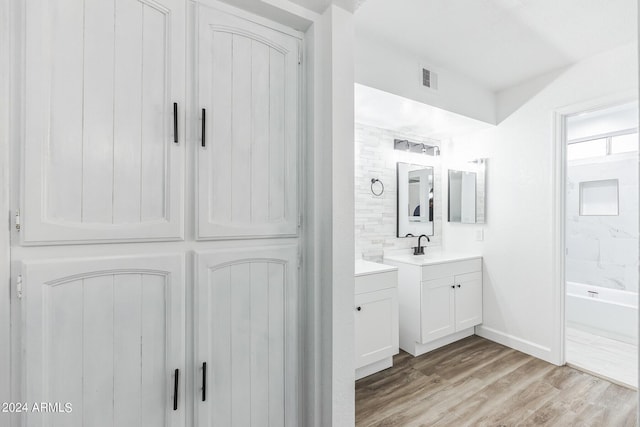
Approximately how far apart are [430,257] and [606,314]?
2020mm

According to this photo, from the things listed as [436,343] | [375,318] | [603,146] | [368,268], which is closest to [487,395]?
[436,343]

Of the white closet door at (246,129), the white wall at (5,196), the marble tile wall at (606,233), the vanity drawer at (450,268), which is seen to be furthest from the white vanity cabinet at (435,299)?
the white wall at (5,196)

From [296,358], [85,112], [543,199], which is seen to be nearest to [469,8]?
[543,199]

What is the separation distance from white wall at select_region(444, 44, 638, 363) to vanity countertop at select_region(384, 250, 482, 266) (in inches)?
8.9

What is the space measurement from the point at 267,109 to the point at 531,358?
3063 millimetres

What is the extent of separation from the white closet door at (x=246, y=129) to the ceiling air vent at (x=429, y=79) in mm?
1452

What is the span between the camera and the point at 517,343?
2879 mm

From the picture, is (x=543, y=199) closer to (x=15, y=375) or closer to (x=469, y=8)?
(x=469, y=8)

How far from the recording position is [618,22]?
2.00 m

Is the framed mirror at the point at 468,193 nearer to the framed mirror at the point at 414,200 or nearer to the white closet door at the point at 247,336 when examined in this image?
the framed mirror at the point at 414,200

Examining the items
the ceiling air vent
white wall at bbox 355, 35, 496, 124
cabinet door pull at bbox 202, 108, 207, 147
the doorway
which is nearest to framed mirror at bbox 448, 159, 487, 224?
white wall at bbox 355, 35, 496, 124

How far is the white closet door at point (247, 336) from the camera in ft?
3.81

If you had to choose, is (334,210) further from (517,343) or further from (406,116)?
(517,343)

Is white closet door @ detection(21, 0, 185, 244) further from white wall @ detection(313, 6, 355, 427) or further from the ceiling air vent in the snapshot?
the ceiling air vent
